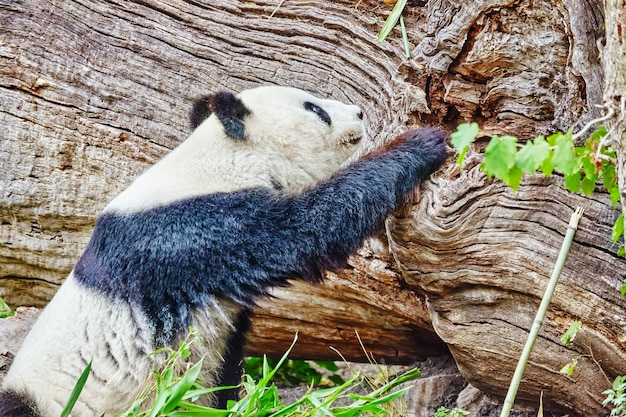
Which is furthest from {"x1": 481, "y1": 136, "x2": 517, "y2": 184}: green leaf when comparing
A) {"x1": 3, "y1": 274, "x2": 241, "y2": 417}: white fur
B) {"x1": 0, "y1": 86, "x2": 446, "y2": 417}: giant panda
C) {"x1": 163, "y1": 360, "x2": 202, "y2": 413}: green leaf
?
{"x1": 3, "y1": 274, "x2": 241, "y2": 417}: white fur

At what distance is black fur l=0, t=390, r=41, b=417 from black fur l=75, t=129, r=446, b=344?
0.57 m

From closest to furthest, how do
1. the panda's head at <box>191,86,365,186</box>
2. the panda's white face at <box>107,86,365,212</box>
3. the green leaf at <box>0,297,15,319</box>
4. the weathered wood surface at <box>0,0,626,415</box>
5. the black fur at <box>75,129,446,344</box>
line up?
1. the weathered wood surface at <box>0,0,626,415</box>
2. the black fur at <box>75,129,446,344</box>
3. the panda's white face at <box>107,86,365,212</box>
4. the panda's head at <box>191,86,365,186</box>
5. the green leaf at <box>0,297,15,319</box>

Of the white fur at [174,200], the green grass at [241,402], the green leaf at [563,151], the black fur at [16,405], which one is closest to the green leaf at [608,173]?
the green leaf at [563,151]

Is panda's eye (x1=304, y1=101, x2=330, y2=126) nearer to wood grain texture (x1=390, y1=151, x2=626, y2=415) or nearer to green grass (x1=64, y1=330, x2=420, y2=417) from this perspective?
wood grain texture (x1=390, y1=151, x2=626, y2=415)

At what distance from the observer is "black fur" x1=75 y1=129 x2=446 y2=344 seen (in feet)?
11.2

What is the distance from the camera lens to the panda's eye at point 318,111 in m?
3.87

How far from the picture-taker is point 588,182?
106 inches

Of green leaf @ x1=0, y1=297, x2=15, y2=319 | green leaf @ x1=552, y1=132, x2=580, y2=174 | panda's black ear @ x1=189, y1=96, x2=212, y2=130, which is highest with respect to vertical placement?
green leaf @ x1=552, y1=132, x2=580, y2=174

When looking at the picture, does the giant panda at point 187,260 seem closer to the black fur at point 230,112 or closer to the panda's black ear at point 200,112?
the black fur at point 230,112

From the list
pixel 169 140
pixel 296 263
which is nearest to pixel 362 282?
pixel 296 263

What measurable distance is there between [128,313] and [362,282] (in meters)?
1.27

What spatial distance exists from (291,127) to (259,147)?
0.19m

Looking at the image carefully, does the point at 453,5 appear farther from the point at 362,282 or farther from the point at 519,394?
the point at 519,394

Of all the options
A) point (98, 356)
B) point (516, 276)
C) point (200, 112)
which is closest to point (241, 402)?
point (98, 356)
